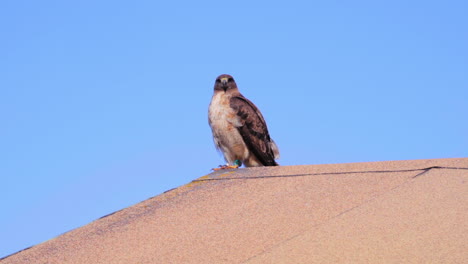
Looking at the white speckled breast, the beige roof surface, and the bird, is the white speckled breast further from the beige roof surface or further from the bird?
the beige roof surface

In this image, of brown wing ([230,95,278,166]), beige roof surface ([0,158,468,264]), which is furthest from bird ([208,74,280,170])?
beige roof surface ([0,158,468,264])

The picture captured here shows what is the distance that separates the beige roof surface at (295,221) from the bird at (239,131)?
9.16 ft

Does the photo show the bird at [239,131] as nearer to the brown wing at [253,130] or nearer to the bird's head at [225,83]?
the brown wing at [253,130]

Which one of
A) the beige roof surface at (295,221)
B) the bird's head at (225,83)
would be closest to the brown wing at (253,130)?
the bird's head at (225,83)

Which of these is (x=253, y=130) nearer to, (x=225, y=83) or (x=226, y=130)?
(x=226, y=130)

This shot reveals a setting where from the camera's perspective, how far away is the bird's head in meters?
10.9

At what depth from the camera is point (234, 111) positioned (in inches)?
404

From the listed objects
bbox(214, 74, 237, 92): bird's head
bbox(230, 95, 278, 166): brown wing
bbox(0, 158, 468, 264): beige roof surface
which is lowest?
bbox(0, 158, 468, 264): beige roof surface

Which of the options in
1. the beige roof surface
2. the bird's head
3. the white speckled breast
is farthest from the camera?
the bird's head

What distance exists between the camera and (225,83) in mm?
10914

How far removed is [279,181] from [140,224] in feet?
4.34

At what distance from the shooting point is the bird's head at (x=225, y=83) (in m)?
10.9

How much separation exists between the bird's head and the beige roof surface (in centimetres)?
356

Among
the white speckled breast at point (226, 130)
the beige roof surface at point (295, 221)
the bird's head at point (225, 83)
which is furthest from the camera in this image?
the bird's head at point (225, 83)
